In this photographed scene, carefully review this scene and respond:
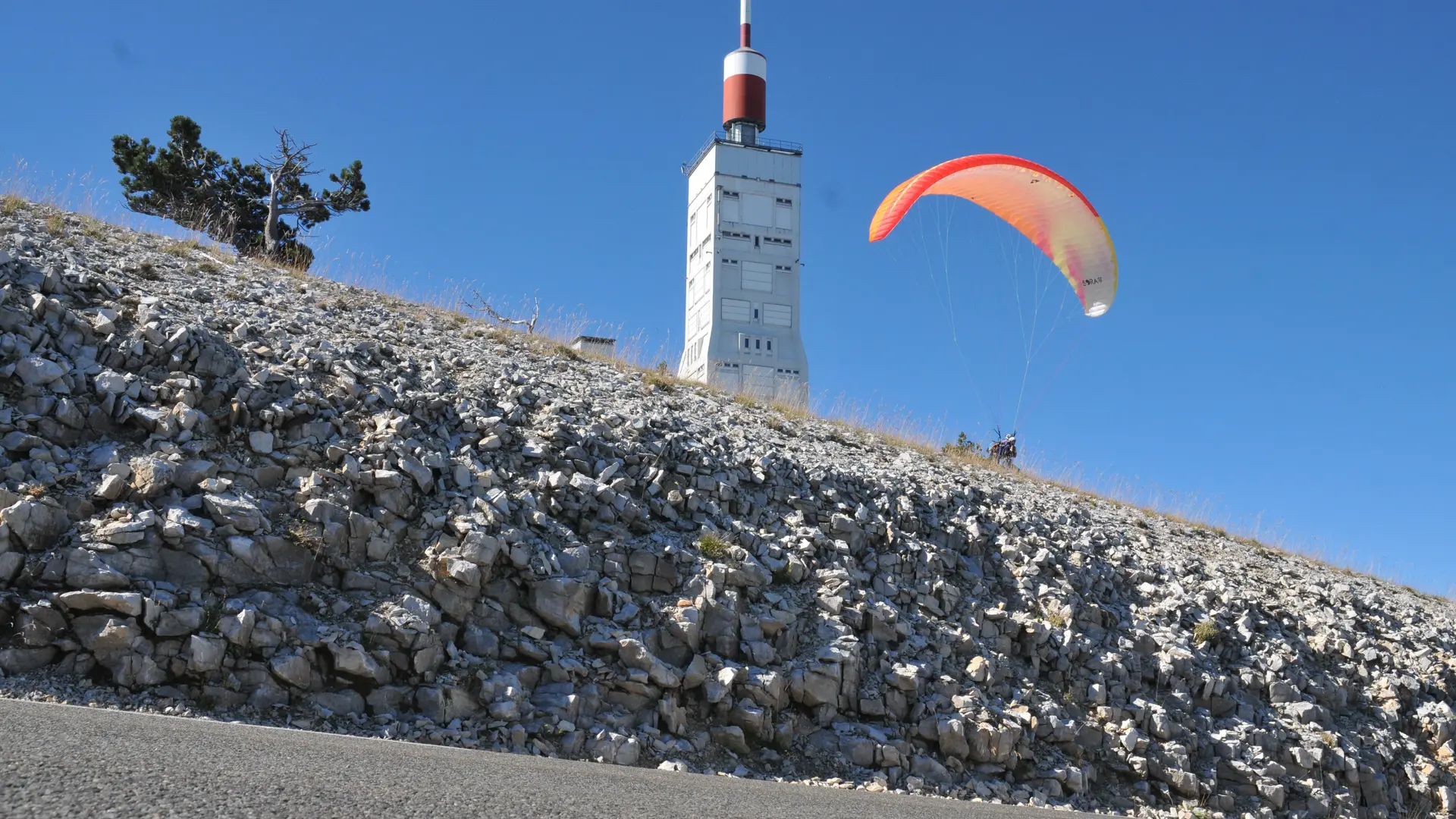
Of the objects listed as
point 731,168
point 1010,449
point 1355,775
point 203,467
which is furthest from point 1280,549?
point 731,168

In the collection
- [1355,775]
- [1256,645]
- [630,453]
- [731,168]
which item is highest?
[731,168]

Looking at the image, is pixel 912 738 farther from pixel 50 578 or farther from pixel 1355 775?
pixel 50 578

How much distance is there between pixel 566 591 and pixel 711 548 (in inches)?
78.2

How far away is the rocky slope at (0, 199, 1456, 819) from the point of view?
7492 mm

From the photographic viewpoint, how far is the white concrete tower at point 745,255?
39.3 meters

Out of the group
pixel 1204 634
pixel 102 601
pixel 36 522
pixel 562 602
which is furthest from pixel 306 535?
pixel 1204 634

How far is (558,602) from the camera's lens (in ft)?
29.5

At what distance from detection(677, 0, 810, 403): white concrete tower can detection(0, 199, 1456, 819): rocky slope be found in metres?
24.5

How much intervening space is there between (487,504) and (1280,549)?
17.6 meters

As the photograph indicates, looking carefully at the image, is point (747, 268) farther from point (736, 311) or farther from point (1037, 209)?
point (1037, 209)

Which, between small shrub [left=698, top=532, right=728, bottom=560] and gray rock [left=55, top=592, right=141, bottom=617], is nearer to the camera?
gray rock [left=55, top=592, right=141, bottom=617]

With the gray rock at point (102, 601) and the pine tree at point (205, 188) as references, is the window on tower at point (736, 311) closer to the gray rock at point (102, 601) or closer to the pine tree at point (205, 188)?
the pine tree at point (205, 188)

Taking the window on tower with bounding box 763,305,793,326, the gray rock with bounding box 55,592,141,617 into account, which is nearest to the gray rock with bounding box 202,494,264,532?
the gray rock with bounding box 55,592,141,617

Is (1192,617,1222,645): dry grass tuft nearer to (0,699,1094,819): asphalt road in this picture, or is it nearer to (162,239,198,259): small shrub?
(0,699,1094,819): asphalt road
